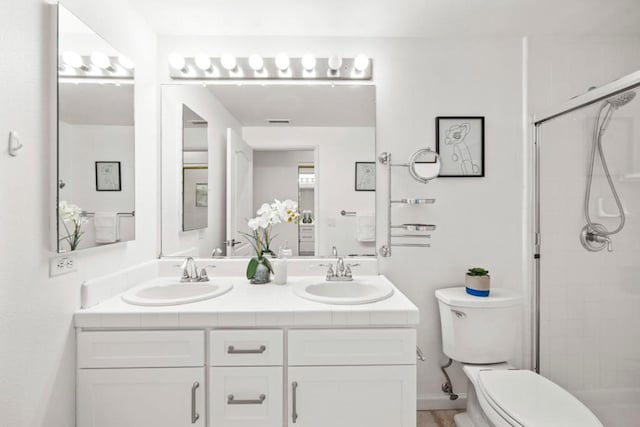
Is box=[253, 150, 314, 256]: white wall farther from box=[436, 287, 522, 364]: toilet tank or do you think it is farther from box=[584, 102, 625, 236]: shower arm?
box=[584, 102, 625, 236]: shower arm

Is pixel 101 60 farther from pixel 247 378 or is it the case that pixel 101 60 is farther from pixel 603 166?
pixel 603 166

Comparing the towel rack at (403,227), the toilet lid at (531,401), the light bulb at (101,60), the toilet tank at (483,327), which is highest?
the light bulb at (101,60)

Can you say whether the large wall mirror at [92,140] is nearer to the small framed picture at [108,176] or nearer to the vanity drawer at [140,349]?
the small framed picture at [108,176]

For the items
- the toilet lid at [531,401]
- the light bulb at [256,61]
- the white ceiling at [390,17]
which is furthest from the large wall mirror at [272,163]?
the toilet lid at [531,401]

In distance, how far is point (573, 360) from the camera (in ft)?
6.34

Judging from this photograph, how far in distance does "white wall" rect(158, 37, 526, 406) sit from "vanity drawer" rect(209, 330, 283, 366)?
0.93 meters

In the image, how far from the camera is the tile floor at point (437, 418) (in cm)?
195

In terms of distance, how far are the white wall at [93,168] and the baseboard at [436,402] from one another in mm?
1906

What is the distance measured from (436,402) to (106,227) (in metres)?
2.06

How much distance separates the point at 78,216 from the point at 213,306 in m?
0.65

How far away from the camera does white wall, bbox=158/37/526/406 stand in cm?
210

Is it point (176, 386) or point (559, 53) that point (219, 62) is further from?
point (559, 53)

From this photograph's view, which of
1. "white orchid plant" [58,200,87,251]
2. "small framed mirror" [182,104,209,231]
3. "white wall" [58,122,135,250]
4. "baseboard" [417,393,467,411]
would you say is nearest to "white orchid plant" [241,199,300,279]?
"small framed mirror" [182,104,209,231]

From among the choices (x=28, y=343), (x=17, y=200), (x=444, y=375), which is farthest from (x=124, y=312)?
(x=444, y=375)
